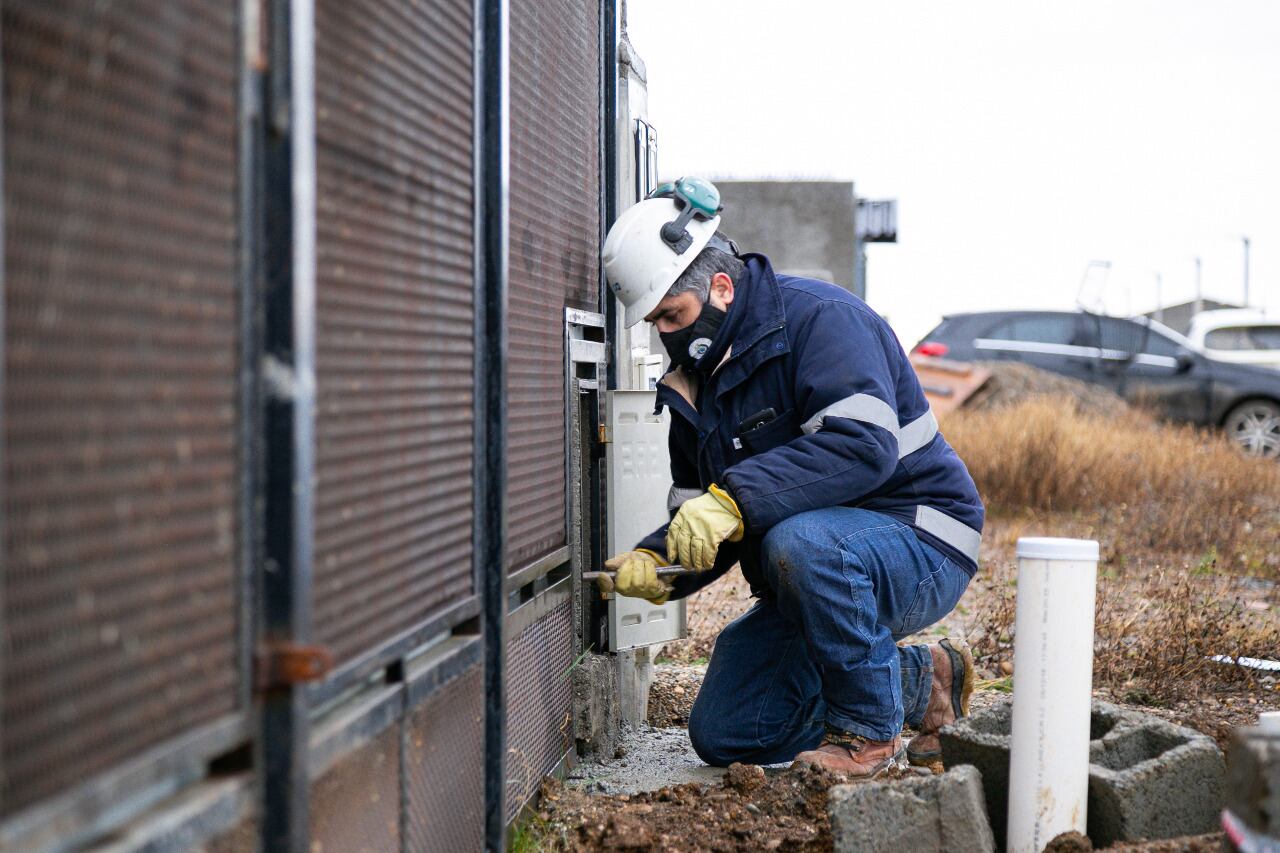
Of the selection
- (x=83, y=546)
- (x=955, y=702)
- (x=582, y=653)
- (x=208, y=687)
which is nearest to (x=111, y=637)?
(x=83, y=546)

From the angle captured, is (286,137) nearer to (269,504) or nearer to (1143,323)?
(269,504)

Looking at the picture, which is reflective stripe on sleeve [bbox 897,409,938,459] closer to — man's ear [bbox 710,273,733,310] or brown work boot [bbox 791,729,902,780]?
man's ear [bbox 710,273,733,310]

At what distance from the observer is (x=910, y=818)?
2592 mm

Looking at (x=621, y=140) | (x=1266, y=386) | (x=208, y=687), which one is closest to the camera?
(x=208, y=687)

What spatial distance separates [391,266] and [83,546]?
91cm

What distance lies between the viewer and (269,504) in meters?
1.57

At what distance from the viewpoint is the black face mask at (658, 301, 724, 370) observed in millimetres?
3467

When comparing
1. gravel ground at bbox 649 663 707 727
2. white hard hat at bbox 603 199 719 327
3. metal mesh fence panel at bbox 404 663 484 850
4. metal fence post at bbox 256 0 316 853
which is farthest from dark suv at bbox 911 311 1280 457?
metal fence post at bbox 256 0 316 853

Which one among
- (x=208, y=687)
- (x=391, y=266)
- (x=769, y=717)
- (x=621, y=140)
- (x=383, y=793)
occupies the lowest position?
(x=769, y=717)

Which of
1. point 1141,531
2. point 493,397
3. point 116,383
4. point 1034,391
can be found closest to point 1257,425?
point 1034,391

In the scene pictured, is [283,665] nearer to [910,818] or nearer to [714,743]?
[910,818]

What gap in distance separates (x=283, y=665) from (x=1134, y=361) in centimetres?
1226

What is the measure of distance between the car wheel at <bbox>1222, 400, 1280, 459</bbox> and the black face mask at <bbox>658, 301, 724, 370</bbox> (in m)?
10.3

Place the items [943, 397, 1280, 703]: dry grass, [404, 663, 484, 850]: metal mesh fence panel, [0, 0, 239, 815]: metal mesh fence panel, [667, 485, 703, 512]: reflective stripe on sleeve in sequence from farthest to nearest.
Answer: [943, 397, 1280, 703]: dry grass < [667, 485, 703, 512]: reflective stripe on sleeve < [404, 663, 484, 850]: metal mesh fence panel < [0, 0, 239, 815]: metal mesh fence panel
